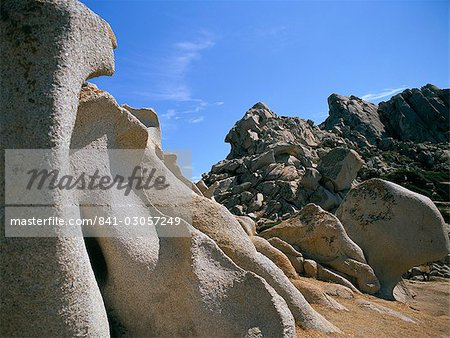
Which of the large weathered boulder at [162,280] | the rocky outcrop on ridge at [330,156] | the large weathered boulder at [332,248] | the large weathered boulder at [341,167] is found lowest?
the large weathered boulder at [162,280]

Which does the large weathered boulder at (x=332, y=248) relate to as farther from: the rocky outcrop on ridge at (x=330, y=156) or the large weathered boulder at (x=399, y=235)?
A: the rocky outcrop on ridge at (x=330, y=156)

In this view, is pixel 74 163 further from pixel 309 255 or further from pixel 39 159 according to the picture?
pixel 309 255

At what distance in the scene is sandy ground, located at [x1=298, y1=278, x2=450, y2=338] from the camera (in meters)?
6.11

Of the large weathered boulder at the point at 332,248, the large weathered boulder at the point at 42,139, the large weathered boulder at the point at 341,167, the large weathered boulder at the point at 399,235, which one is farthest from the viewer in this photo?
the large weathered boulder at the point at 341,167

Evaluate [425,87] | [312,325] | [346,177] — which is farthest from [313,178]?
[425,87]

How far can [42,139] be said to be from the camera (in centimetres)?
244

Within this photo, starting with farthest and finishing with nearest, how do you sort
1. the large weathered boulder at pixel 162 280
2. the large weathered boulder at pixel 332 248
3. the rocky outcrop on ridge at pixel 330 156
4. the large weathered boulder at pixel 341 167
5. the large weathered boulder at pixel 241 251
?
the rocky outcrop on ridge at pixel 330 156, the large weathered boulder at pixel 341 167, the large weathered boulder at pixel 332 248, the large weathered boulder at pixel 241 251, the large weathered boulder at pixel 162 280

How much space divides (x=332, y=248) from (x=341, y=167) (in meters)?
13.6

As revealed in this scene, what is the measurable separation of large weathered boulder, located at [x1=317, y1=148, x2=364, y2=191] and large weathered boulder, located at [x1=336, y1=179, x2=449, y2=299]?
10.5 metres

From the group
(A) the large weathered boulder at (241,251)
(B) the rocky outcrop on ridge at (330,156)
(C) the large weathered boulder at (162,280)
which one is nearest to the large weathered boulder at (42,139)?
(C) the large weathered boulder at (162,280)

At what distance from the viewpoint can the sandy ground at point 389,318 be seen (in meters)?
6.11

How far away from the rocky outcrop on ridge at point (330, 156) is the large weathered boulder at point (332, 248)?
2685mm

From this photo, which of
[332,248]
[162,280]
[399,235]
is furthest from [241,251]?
[399,235]

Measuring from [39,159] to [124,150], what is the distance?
170 centimetres
